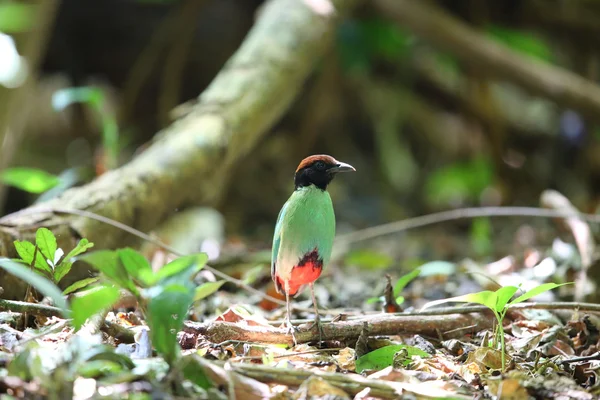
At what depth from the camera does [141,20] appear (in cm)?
757

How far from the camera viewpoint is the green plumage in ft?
8.53

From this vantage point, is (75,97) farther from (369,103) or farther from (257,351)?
(369,103)

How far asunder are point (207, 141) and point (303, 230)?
5.91 ft

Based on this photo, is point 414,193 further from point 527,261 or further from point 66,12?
point 66,12

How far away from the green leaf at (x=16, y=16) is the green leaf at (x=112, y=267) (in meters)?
2.34

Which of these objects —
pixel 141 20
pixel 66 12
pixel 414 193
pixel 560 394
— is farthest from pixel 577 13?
pixel 560 394

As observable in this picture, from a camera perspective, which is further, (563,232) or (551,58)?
(551,58)

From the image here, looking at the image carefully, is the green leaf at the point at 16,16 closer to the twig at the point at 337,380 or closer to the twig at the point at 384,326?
the twig at the point at 384,326

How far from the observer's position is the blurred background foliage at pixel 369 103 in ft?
23.1

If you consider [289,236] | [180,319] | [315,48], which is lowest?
[180,319]

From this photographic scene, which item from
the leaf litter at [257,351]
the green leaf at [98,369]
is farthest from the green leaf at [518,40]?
the green leaf at [98,369]

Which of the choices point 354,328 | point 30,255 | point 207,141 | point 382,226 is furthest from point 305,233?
point 207,141

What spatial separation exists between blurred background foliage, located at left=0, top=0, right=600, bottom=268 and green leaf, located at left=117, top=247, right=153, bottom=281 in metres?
4.28

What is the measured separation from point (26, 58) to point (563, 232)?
13.2ft
